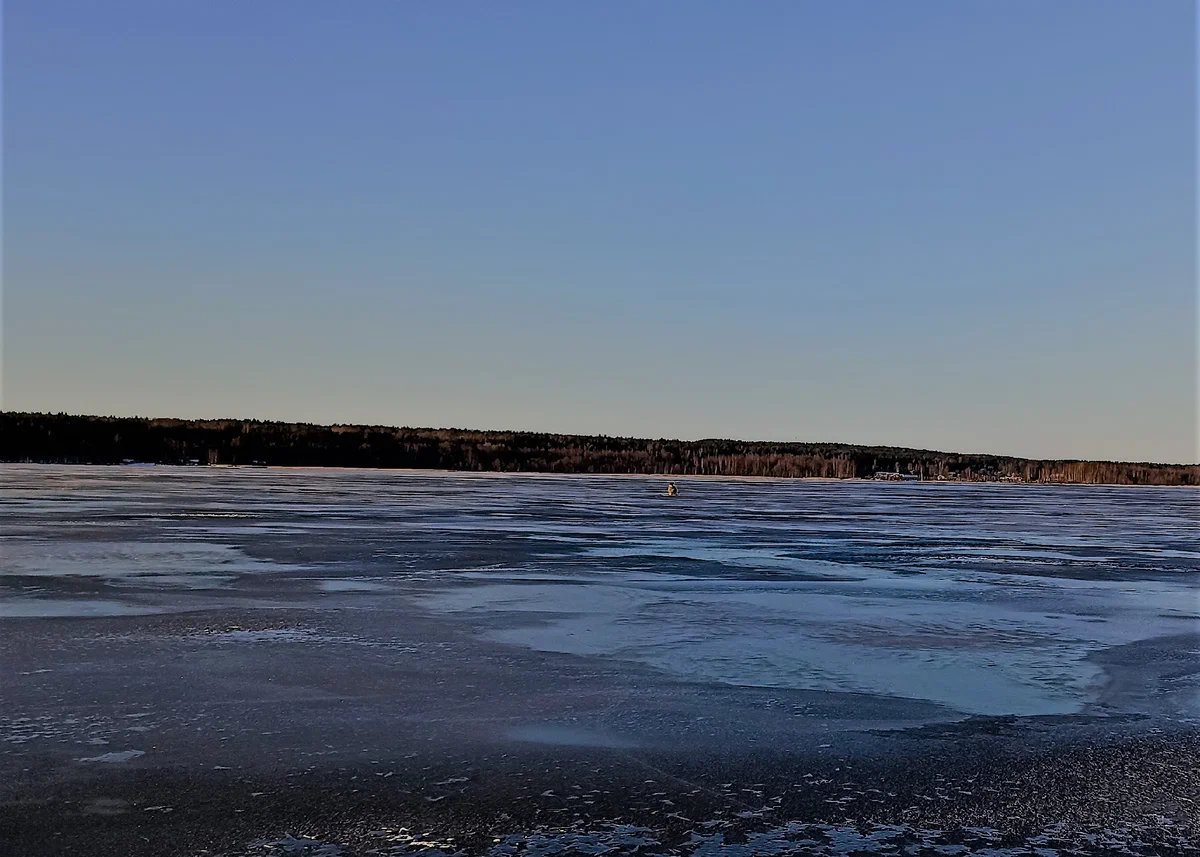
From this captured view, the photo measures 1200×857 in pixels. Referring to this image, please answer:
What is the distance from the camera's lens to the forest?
4691cm

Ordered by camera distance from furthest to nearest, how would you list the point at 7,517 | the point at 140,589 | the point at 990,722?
1. the point at 7,517
2. the point at 140,589
3. the point at 990,722

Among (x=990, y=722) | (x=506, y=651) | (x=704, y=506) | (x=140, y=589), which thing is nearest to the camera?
(x=990, y=722)

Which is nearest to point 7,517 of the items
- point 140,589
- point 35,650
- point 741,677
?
point 140,589

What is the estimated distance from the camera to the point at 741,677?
16.0 ft

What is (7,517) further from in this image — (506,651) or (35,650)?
(506,651)

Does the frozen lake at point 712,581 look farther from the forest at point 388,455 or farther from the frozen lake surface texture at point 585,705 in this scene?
the forest at point 388,455

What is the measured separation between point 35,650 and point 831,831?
3.77 meters

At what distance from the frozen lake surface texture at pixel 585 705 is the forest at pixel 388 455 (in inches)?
1434

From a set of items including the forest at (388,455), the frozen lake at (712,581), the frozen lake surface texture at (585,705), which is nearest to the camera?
the frozen lake surface texture at (585,705)

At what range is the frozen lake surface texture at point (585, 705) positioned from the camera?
290 cm

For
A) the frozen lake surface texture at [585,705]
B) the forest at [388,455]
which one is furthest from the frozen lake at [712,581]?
the forest at [388,455]

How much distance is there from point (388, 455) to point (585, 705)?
50.9 meters

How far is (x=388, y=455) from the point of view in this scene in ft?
178

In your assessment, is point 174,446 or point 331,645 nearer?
point 331,645
